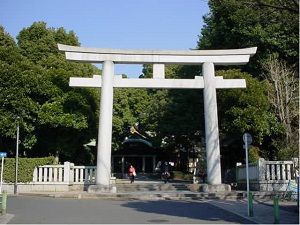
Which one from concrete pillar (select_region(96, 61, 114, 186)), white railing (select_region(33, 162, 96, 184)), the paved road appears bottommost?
the paved road

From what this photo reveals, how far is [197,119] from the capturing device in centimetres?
2806

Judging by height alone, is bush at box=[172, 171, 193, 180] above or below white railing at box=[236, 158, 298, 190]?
below

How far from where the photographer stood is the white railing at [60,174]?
22328 mm

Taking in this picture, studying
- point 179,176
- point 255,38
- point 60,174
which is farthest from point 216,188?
point 179,176

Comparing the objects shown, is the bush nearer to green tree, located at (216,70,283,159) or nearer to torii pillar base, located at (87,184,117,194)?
green tree, located at (216,70,283,159)

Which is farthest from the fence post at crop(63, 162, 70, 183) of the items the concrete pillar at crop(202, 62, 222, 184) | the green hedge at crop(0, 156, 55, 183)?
the concrete pillar at crop(202, 62, 222, 184)

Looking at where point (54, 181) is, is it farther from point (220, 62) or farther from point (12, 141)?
point (220, 62)

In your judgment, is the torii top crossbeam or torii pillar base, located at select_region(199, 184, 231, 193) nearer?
torii pillar base, located at select_region(199, 184, 231, 193)

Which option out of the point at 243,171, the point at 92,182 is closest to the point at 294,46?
the point at 243,171

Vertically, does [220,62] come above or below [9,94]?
above

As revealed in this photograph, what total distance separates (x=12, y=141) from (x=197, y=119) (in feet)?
44.9

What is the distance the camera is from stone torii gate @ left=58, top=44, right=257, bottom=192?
2011 cm

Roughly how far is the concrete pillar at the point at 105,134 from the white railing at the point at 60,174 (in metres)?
3.25

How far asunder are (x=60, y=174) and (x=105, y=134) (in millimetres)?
4720
